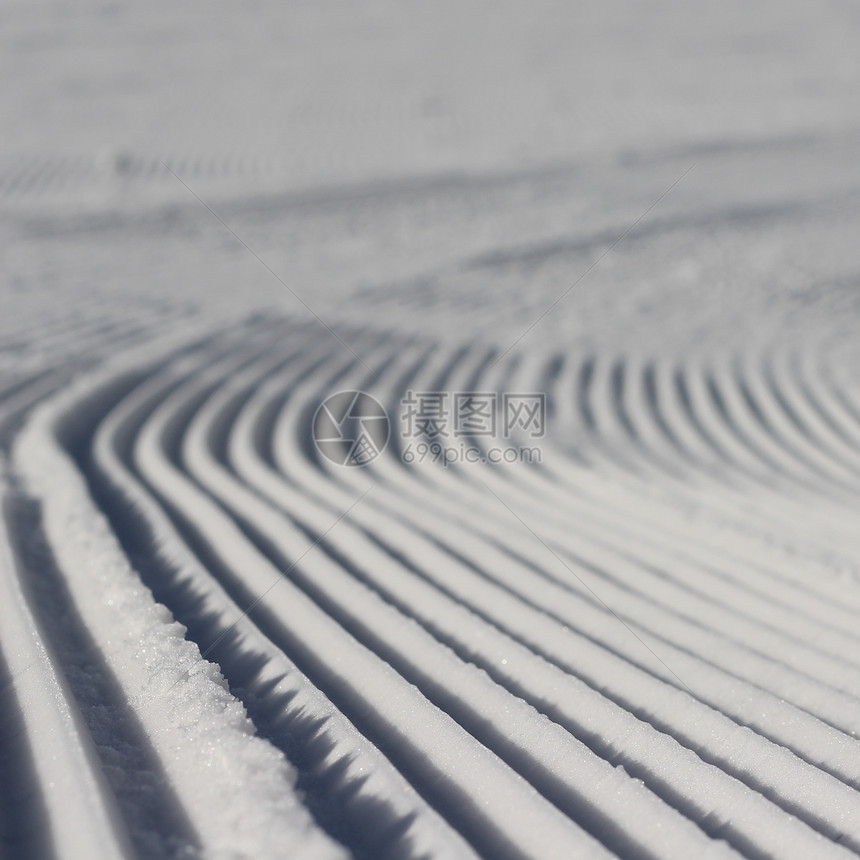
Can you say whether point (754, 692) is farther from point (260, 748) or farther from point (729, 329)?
point (729, 329)

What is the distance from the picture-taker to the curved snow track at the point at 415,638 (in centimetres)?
156

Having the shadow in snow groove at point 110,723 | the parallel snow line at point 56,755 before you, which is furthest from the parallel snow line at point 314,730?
the parallel snow line at point 56,755

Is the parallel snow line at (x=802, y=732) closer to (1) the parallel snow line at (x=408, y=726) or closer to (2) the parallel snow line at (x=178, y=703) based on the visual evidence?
(1) the parallel snow line at (x=408, y=726)

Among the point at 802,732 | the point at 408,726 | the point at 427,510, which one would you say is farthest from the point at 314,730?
the point at 427,510

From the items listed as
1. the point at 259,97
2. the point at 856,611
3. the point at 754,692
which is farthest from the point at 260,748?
the point at 259,97

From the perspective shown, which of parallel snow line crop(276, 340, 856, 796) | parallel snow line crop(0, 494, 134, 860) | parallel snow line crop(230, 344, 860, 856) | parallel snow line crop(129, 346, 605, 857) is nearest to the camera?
parallel snow line crop(0, 494, 134, 860)

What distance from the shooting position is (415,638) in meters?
2.20

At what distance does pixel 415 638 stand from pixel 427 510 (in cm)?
98

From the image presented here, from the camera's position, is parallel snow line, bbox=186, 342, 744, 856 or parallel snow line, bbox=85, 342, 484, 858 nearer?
parallel snow line, bbox=85, 342, 484, 858

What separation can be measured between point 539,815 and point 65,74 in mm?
14654

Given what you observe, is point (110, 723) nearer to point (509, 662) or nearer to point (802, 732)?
point (509, 662)

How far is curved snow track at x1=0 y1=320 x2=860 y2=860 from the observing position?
1563 mm

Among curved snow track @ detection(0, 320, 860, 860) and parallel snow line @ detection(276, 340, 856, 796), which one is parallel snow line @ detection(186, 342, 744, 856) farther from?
parallel snow line @ detection(276, 340, 856, 796)

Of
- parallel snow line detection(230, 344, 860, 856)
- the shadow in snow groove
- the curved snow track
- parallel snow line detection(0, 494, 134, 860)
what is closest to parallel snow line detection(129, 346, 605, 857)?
the curved snow track
